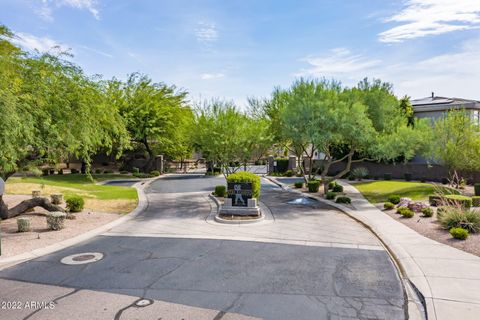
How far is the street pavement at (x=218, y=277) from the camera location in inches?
276

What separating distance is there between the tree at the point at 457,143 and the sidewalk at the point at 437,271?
40.7ft

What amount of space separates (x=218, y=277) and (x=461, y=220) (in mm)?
9857

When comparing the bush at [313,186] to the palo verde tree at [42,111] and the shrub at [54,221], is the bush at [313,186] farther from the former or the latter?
the shrub at [54,221]

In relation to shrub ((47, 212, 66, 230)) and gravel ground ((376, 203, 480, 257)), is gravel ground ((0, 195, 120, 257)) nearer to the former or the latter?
shrub ((47, 212, 66, 230))

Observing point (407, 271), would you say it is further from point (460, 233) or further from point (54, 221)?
point (54, 221)

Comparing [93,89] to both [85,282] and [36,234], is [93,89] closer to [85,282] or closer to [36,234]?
[36,234]

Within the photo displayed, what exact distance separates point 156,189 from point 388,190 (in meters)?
18.3

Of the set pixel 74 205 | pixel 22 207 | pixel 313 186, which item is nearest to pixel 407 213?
pixel 313 186

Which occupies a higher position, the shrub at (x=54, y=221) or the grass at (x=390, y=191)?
the shrub at (x=54, y=221)

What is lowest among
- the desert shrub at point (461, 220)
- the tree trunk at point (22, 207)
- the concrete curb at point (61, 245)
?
the concrete curb at point (61, 245)

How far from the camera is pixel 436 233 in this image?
42.8 feet

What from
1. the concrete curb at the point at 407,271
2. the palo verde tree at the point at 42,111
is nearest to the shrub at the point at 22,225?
the palo verde tree at the point at 42,111

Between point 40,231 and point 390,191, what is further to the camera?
point 390,191

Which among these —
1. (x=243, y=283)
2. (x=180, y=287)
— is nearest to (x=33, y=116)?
(x=180, y=287)
